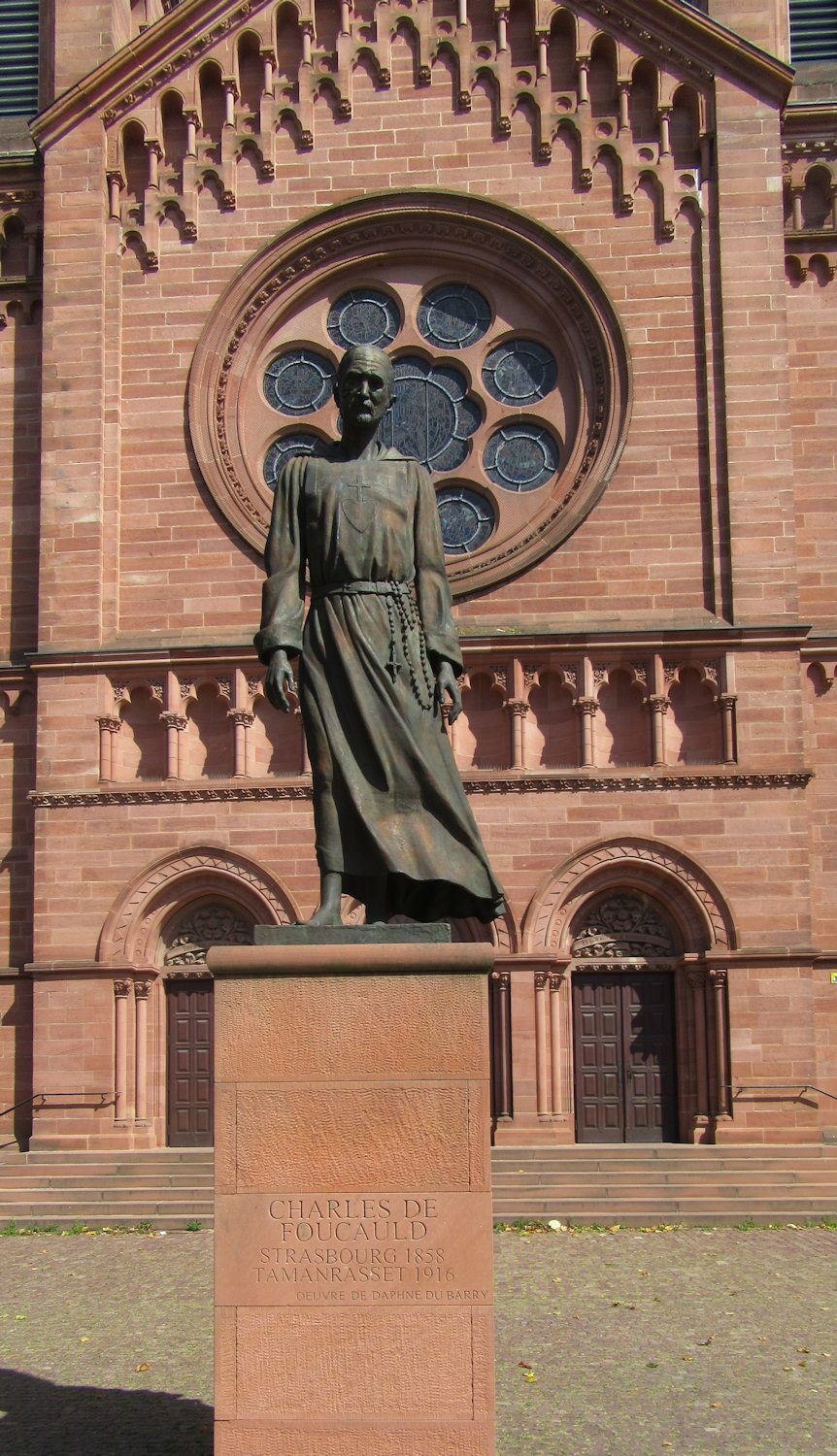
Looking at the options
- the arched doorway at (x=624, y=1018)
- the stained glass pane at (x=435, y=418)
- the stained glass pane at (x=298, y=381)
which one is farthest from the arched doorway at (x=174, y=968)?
the stained glass pane at (x=298, y=381)

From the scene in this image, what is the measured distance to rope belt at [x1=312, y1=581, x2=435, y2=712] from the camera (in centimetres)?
792

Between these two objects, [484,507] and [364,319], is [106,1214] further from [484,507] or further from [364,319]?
[364,319]

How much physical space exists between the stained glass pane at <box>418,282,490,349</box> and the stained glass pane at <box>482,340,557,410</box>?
439 mm

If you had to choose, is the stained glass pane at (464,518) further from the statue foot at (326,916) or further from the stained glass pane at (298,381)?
the statue foot at (326,916)

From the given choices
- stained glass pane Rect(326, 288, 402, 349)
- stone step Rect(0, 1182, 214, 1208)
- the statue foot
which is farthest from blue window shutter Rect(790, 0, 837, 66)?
the statue foot

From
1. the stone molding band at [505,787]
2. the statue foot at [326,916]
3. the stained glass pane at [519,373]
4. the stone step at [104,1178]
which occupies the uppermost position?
the stained glass pane at [519,373]

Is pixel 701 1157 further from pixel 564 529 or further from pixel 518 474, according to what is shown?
pixel 518 474

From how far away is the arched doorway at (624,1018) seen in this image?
2027 centimetres

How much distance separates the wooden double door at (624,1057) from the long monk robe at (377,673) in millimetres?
13043

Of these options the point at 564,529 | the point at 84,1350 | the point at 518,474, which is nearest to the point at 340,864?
the point at 84,1350

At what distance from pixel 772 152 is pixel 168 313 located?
26.7ft

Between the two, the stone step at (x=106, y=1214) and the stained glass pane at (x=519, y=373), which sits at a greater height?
the stained glass pane at (x=519, y=373)

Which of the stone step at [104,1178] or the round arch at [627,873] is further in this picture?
the round arch at [627,873]

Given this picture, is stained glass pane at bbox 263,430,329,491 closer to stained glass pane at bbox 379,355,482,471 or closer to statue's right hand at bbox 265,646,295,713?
stained glass pane at bbox 379,355,482,471
